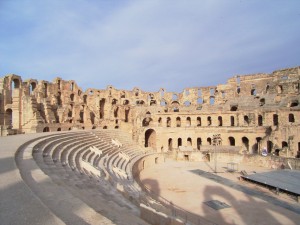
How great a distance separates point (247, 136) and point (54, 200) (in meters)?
32.2

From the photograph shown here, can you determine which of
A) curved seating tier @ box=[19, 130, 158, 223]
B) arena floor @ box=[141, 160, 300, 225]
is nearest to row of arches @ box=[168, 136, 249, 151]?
arena floor @ box=[141, 160, 300, 225]

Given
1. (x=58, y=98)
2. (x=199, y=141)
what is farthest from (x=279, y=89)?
(x=58, y=98)

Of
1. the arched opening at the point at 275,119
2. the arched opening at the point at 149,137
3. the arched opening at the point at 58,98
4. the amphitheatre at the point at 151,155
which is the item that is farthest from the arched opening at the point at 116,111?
the arched opening at the point at 275,119

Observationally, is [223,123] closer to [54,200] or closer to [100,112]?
[100,112]

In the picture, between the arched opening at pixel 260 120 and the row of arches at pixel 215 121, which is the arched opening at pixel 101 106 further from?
the arched opening at pixel 260 120

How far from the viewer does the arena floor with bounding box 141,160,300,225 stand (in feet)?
43.8

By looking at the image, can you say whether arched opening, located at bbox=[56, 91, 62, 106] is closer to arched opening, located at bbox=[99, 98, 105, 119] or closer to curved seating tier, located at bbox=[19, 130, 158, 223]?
arched opening, located at bbox=[99, 98, 105, 119]

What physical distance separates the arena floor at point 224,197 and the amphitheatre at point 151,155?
0.27 feet

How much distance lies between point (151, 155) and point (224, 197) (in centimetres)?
1346

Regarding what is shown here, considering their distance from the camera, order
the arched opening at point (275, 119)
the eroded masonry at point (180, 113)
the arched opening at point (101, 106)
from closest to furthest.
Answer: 1. the eroded masonry at point (180, 113)
2. the arched opening at point (275, 119)
3. the arched opening at point (101, 106)

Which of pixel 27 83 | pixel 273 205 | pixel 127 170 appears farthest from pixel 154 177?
pixel 27 83

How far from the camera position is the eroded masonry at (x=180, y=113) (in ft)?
96.1

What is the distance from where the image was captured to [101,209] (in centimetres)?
682

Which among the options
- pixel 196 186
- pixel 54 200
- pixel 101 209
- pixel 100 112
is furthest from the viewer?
pixel 100 112
